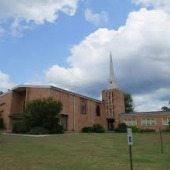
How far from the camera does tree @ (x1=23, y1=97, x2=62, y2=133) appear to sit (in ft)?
108

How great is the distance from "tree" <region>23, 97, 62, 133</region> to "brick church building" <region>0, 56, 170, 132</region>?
512 cm

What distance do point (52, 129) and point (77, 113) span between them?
11.4 metres

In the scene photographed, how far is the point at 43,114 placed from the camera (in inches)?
1297

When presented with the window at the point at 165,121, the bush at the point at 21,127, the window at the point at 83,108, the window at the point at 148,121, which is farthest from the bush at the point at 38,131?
the window at the point at 165,121

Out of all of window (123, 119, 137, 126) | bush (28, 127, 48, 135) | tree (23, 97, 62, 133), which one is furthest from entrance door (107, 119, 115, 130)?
bush (28, 127, 48, 135)

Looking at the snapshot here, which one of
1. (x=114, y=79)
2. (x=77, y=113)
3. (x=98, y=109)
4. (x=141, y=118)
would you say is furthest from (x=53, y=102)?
(x=114, y=79)

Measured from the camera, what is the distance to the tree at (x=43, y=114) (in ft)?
108

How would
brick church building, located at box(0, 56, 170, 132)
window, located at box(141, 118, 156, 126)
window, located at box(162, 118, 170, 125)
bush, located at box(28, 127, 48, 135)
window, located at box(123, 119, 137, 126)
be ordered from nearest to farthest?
bush, located at box(28, 127, 48, 135), brick church building, located at box(0, 56, 170, 132), window, located at box(162, 118, 170, 125), window, located at box(141, 118, 156, 126), window, located at box(123, 119, 137, 126)

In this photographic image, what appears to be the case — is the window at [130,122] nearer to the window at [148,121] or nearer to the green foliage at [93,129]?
the window at [148,121]

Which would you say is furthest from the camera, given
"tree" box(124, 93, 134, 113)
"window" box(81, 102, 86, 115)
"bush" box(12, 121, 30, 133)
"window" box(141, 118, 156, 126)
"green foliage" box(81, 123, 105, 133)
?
"tree" box(124, 93, 134, 113)

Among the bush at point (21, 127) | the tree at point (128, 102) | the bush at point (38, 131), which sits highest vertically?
the tree at point (128, 102)

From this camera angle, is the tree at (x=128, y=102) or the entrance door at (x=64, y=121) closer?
the entrance door at (x=64, y=121)

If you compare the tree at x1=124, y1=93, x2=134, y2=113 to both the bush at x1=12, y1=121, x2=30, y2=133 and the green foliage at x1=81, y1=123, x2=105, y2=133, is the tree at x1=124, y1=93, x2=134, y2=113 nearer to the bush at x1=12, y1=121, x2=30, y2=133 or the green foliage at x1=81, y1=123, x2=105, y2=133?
the green foliage at x1=81, y1=123, x2=105, y2=133

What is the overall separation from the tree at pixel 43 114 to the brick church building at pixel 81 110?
512 centimetres
